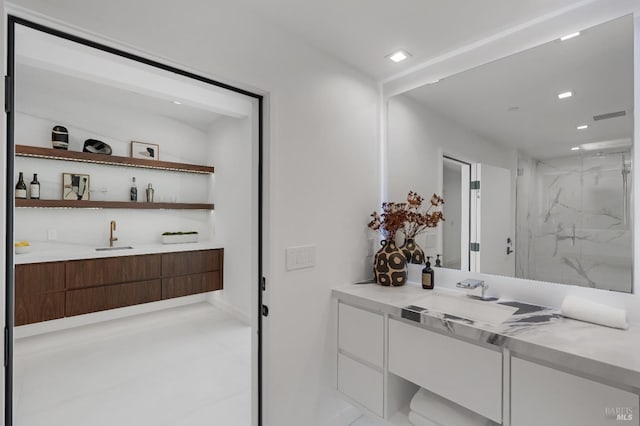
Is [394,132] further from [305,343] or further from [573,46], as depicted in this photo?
[305,343]

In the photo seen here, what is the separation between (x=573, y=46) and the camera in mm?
1498

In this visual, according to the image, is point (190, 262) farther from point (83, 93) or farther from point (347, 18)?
point (347, 18)

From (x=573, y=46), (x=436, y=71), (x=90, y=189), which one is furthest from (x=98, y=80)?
(x=573, y=46)

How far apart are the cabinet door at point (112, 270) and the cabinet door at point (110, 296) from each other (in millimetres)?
62

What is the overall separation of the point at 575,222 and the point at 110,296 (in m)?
4.15

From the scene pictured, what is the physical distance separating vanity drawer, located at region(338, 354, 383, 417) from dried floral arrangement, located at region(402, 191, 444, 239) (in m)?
0.93

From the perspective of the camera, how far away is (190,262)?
4.02m

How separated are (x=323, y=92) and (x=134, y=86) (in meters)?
2.08

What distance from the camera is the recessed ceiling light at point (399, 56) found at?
75.5 inches

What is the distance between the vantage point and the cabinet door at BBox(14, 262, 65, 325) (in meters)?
2.81

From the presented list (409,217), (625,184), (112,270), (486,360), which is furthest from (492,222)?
(112,270)

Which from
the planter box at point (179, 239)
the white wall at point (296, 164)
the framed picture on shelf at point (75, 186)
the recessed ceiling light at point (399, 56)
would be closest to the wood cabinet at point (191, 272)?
the planter box at point (179, 239)

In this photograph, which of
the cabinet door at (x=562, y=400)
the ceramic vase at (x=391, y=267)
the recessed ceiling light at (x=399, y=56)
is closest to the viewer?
the cabinet door at (x=562, y=400)

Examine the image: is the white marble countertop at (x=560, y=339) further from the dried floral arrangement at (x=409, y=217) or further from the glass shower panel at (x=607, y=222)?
the dried floral arrangement at (x=409, y=217)
